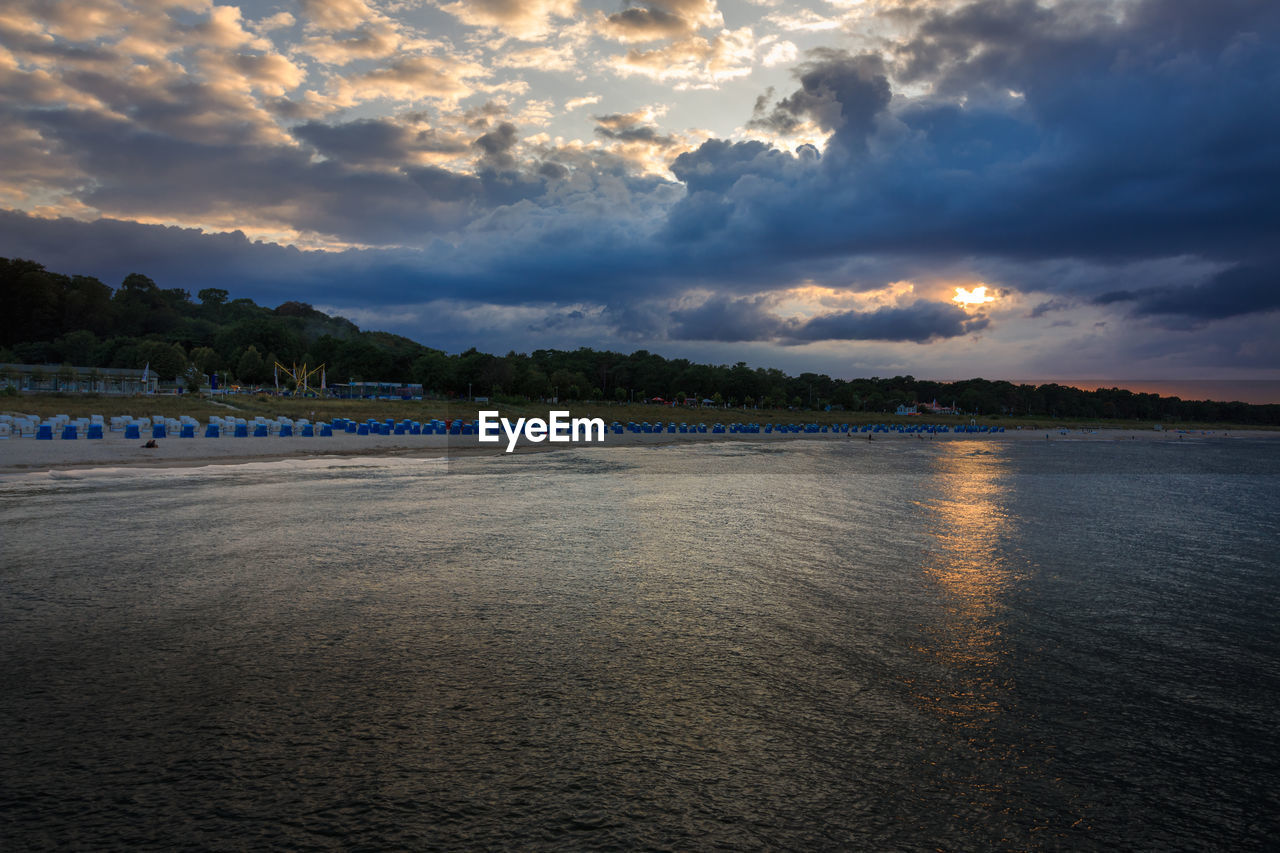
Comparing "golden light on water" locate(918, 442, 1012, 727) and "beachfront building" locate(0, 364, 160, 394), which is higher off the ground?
"beachfront building" locate(0, 364, 160, 394)

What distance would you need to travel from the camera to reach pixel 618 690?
721 cm

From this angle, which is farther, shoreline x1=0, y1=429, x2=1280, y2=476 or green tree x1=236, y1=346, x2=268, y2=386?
green tree x1=236, y1=346, x2=268, y2=386

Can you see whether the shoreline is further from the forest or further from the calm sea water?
the forest

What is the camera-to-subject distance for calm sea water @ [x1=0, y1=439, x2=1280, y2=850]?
4.92 m

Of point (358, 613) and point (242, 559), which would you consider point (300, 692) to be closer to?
point (358, 613)

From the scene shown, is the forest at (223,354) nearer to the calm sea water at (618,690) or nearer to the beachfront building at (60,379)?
the beachfront building at (60,379)

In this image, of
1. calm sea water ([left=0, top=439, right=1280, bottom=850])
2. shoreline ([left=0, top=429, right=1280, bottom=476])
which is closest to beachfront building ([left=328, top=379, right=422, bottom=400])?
shoreline ([left=0, top=429, right=1280, bottom=476])

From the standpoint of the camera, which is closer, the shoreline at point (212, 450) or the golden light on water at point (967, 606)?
the golden light on water at point (967, 606)

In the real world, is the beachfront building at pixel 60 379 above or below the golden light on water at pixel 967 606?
above

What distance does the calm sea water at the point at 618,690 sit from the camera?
4922mm

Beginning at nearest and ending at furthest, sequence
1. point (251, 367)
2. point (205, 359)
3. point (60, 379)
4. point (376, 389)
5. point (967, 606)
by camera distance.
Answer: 1. point (967, 606)
2. point (60, 379)
3. point (205, 359)
4. point (251, 367)
5. point (376, 389)

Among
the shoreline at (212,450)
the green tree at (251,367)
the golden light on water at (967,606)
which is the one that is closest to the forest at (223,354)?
the green tree at (251,367)

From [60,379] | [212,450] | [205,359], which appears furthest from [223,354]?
[212,450]

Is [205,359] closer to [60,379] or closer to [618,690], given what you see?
[60,379]
